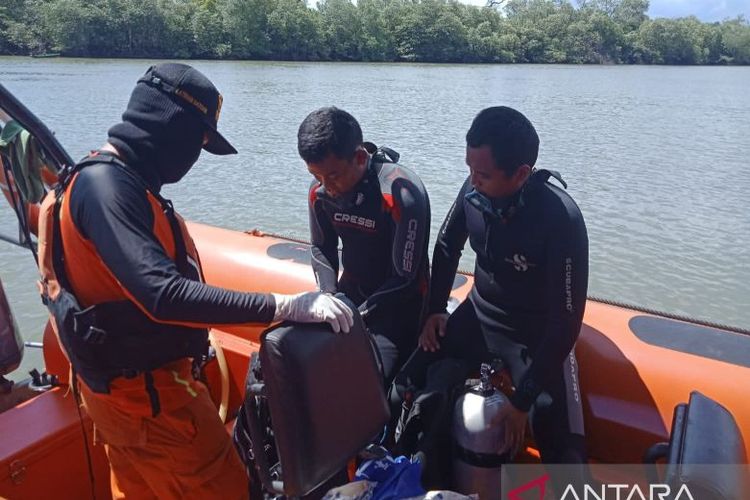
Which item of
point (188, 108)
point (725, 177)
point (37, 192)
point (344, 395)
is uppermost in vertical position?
point (188, 108)

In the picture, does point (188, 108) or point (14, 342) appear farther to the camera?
point (14, 342)

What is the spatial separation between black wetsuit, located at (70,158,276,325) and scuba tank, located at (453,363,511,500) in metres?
0.71

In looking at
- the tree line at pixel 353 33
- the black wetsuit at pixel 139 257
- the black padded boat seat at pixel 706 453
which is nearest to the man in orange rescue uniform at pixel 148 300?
the black wetsuit at pixel 139 257

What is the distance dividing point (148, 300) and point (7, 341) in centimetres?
115

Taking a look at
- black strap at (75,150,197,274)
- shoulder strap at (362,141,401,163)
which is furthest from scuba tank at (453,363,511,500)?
shoulder strap at (362,141,401,163)

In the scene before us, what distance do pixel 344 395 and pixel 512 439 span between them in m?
0.68

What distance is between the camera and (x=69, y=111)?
12977 millimetres

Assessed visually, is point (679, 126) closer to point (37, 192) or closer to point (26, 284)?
point (26, 284)

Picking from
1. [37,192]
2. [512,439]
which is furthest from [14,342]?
[512,439]

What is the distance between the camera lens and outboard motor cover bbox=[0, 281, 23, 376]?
2150mm

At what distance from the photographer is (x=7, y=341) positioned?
2.16 m

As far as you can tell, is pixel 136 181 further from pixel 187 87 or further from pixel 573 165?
pixel 573 165

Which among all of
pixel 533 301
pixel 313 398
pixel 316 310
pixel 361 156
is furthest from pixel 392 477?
pixel 361 156

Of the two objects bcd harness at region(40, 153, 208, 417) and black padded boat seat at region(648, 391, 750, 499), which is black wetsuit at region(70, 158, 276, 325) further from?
black padded boat seat at region(648, 391, 750, 499)
